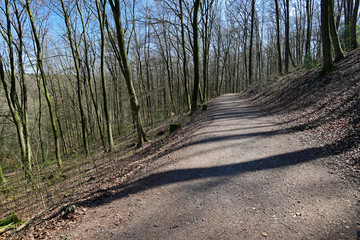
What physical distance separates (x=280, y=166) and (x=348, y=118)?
2.69 meters

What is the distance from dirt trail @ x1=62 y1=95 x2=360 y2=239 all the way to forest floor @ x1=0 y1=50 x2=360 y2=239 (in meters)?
0.02

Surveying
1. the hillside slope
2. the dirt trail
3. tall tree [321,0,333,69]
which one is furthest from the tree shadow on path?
tall tree [321,0,333,69]

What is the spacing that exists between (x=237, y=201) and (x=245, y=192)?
319 mm

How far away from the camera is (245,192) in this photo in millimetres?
3674

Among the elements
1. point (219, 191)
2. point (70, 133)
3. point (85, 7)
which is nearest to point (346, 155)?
point (219, 191)

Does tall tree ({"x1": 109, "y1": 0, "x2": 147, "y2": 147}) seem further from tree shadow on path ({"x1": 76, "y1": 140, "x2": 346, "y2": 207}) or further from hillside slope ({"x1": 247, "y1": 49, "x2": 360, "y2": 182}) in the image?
hillside slope ({"x1": 247, "y1": 49, "x2": 360, "y2": 182})

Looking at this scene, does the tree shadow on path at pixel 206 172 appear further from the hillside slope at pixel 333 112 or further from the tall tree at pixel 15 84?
the tall tree at pixel 15 84

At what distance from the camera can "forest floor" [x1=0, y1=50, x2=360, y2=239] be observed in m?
2.89

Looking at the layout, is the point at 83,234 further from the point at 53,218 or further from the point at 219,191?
the point at 219,191

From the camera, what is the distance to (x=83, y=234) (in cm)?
339

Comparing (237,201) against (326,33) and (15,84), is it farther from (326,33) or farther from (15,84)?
(15,84)

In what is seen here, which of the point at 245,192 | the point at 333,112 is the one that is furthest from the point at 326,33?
the point at 245,192

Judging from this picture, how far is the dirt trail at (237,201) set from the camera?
2.80m

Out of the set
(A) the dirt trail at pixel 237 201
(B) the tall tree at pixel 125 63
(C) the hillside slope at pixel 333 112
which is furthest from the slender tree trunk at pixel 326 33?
(B) the tall tree at pixel 125 63
